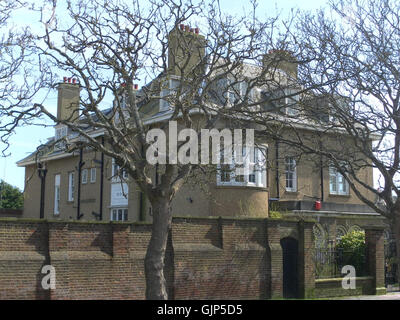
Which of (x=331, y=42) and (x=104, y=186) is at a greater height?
(x=331, y=42)

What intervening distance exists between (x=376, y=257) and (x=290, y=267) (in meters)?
3.53

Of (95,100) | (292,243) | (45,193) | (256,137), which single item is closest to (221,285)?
(292,243)

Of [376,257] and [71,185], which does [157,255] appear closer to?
[376,257]

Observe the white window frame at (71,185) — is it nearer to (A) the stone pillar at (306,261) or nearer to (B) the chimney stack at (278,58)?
(A) the stone pillar at (306,261)

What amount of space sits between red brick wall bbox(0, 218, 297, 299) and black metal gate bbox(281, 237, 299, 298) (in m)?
0.62

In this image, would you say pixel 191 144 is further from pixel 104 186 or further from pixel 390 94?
pixel 104 186

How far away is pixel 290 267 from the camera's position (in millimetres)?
18906

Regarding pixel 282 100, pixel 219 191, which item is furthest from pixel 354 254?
pixel 282 100

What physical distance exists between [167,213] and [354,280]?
1053 centimetres

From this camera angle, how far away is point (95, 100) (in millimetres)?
12562

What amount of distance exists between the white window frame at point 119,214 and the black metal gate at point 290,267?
42.5ft

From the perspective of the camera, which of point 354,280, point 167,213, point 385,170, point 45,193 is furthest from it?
point 45,193

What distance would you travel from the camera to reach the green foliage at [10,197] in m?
53.1

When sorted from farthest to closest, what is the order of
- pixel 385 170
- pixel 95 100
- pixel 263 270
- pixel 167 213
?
pixel 263 270 → pixel 385 170 → pixel 95 100 → pixel 167 213
